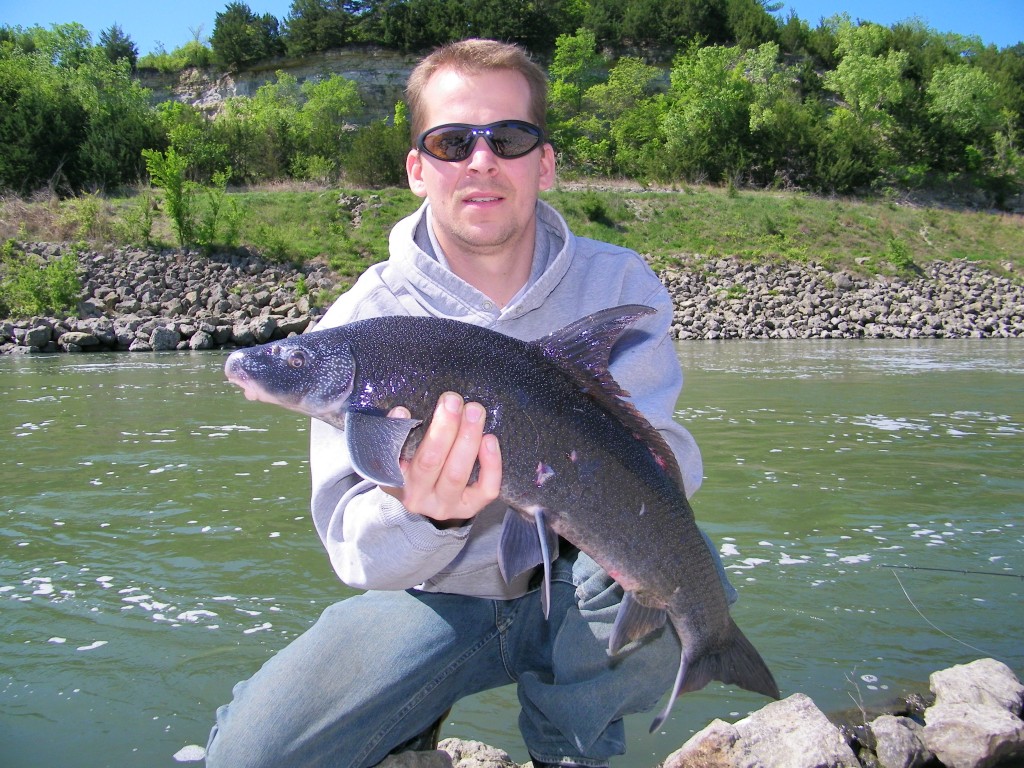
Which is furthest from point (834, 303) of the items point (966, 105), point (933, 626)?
point (966, 105)

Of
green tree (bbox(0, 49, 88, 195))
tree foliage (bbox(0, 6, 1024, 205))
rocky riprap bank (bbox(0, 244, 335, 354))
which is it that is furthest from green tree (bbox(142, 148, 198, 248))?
green tree (bbox(0, 49, 88, 195))

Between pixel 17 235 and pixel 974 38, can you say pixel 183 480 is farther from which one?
pixel 974 38

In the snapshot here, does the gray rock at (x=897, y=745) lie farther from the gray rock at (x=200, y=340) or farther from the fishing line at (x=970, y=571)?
the gray rock at (x=200, y=340)

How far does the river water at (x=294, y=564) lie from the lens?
9.87 ft

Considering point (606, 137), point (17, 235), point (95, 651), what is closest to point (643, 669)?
point (95, 651)

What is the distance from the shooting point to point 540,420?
210 cm

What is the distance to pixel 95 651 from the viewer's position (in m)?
3.37

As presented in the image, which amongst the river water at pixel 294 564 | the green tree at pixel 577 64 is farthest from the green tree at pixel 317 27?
the river water at pixel 294 564

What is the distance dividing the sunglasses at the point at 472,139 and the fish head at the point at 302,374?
1.05 meters

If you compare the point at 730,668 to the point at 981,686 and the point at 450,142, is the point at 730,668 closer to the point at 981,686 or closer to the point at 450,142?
the point at 981,686

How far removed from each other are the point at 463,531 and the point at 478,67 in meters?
1.69

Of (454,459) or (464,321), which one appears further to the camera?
(464,321)

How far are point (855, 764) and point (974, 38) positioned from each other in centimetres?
9376

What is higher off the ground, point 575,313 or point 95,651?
point 575,313
